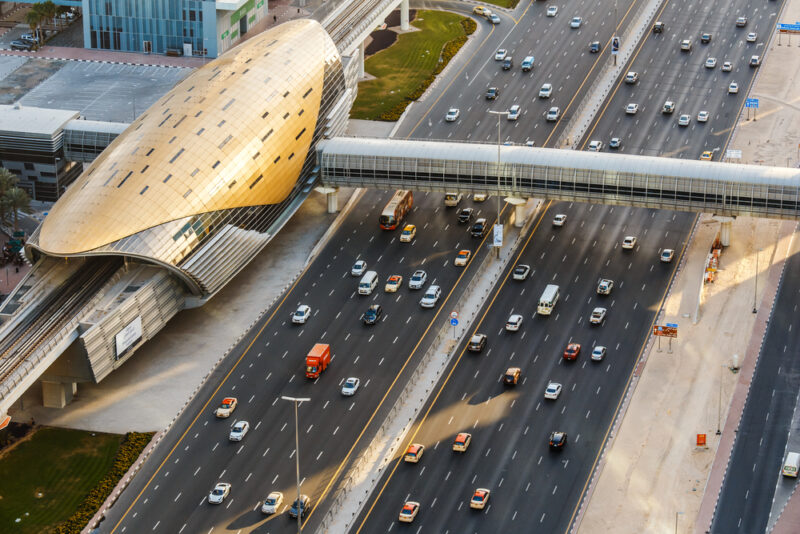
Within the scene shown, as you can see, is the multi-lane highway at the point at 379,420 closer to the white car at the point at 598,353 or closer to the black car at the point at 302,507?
the black car at the point at 302,507

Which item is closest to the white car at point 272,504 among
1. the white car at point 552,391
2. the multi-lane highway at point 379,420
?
the multi-lane highway at point 379,420

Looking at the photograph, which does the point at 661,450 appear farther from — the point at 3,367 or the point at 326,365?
the point at 3,367

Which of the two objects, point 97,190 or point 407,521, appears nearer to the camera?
point 407,521

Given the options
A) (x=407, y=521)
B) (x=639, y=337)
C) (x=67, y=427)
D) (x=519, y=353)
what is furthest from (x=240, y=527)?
(x=639, y=337)

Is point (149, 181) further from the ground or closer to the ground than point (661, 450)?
further from the ground

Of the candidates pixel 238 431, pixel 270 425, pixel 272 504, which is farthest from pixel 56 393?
pixel 272 504

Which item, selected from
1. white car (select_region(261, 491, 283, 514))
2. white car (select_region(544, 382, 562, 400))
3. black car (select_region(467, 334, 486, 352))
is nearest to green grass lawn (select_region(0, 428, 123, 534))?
white car (select_region(261, 491, 283, 514))
